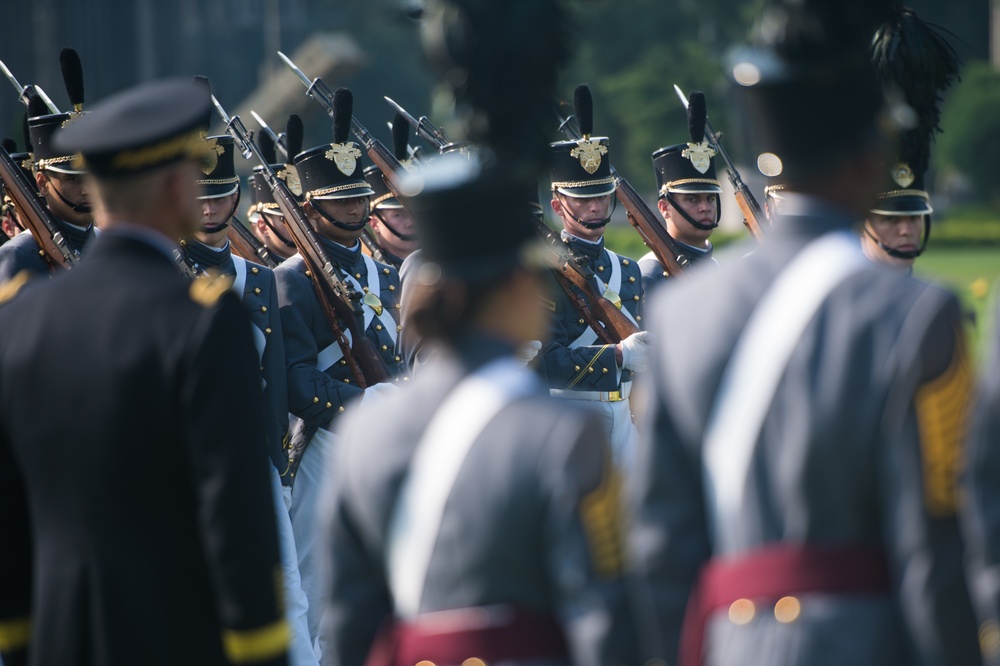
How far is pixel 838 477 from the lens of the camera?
267 centimetres

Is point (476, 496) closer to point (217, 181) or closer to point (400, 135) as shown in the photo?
point (217, 181)

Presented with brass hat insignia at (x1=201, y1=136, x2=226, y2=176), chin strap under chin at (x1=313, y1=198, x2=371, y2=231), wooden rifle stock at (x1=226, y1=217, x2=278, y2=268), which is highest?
brass hat insignia at (x1=201, y1=136, x2=226, y2=176)

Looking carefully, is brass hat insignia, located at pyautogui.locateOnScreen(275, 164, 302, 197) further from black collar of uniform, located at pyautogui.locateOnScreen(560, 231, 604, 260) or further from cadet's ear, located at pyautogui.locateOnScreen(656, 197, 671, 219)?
cadet's ear, located at pyautogui.locateOnScreen(656, 197, 671, 219)

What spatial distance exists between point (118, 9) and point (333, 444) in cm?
3864

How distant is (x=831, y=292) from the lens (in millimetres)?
2754

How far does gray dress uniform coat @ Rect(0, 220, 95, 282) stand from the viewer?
586cm

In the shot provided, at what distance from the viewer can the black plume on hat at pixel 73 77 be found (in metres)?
6.30

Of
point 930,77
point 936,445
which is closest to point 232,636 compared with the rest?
point 936,445

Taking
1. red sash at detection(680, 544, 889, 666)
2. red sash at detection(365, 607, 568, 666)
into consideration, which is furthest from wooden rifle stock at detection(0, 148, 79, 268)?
red sash at detection(680, 544, 889, 666)

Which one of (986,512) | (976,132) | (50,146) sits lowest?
(976,132)

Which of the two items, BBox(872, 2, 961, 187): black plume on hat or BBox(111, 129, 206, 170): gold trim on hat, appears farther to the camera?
BBox(872, 2, 961, 187): black plume on hat

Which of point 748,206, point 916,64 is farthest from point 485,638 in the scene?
point 748,206

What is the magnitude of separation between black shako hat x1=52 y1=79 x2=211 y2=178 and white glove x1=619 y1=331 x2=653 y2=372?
4328 mm

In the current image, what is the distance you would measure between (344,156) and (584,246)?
1.26m
